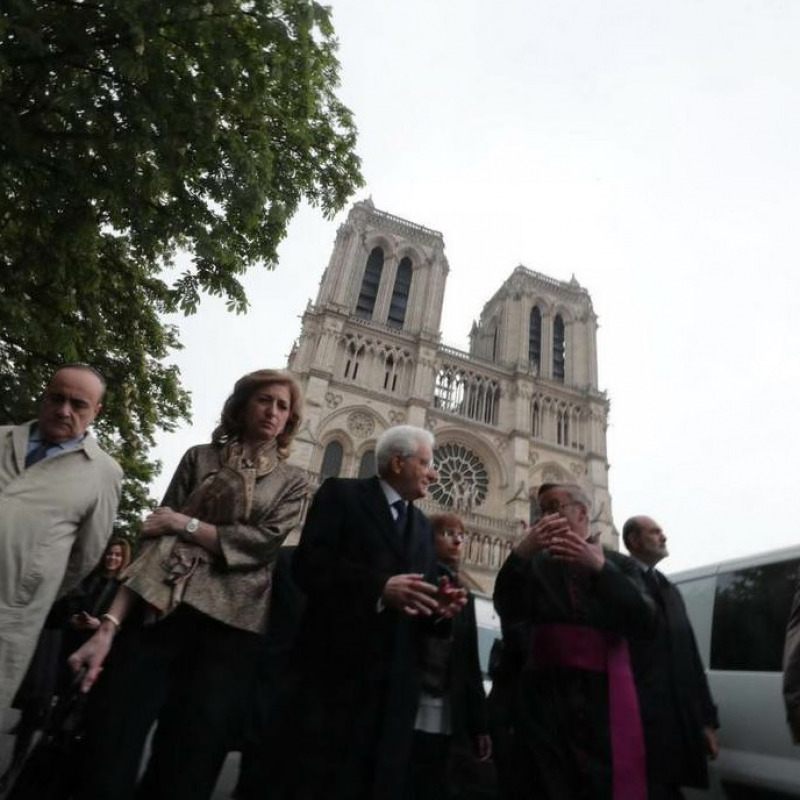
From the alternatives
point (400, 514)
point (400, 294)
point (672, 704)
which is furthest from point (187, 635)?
point (400, 294)

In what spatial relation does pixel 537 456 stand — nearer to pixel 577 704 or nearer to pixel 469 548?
pixel 469 548

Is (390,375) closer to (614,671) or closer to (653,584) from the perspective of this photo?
(653,584)

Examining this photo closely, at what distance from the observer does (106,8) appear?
405 cm

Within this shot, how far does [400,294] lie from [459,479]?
436 inches

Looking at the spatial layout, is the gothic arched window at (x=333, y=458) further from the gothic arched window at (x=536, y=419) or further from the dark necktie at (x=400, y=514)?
the dark necktie at (x=400, y=514)

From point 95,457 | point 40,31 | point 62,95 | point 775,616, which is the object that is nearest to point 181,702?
point 95,457

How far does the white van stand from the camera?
2.81 m

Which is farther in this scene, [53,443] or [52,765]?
[53,443]

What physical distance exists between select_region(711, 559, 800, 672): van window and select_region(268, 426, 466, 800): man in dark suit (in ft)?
6.60

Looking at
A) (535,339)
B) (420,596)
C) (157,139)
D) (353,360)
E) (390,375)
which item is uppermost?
(535,339)

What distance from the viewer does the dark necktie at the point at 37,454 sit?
234cm

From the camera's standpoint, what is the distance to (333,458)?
24922 mm

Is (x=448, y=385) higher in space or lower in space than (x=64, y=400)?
higher

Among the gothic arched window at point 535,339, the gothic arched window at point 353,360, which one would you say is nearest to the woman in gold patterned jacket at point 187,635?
the gothic arched window at point 353,360
